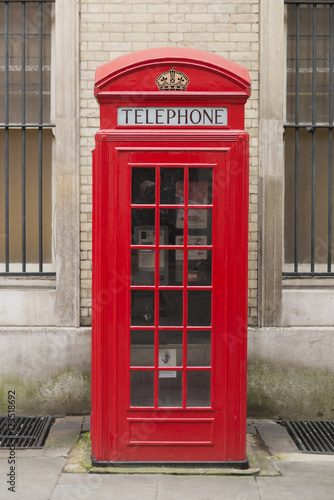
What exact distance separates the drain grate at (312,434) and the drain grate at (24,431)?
2.37m

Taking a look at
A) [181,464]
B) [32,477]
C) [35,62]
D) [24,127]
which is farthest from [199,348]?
[35,62]

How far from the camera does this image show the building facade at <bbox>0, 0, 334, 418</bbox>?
6.30 metres

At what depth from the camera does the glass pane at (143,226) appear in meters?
4.74

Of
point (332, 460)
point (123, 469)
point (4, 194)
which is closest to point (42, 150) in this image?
point (4, 194)

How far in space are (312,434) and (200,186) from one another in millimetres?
2816

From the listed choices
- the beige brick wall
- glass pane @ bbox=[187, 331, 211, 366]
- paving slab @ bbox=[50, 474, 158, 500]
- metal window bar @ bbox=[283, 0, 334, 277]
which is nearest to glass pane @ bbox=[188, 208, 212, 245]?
glass pane @ bbox=[187, 331, 211, 366]

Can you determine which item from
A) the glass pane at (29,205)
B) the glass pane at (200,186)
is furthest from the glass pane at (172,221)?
the glass pane at (29,205)

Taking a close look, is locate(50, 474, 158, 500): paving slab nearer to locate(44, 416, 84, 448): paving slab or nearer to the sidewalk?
the sidewalk

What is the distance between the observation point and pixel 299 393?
20.9 feet

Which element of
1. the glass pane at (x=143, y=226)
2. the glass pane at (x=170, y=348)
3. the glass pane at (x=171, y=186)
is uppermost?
the glass pane at (x=171, y=186)

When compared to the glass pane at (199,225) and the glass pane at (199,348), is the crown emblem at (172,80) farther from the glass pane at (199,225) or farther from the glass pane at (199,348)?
the glass pane at (199,348)

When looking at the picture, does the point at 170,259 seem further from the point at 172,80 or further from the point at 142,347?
the point at 172,80

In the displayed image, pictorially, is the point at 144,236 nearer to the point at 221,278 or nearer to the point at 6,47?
the point at 221,278

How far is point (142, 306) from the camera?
15.8 feet
